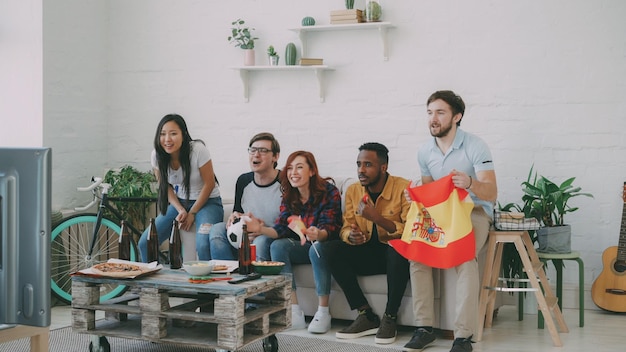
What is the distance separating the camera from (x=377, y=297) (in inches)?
166

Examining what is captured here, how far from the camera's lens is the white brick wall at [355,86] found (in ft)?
15.7

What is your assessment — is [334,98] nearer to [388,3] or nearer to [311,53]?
[311,53]

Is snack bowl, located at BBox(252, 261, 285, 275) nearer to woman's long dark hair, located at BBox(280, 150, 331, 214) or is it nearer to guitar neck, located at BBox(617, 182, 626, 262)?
woman's long dark hair, located at BBox(280, 150, 331, 214)

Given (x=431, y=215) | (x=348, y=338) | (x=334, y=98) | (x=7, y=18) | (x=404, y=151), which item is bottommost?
(x=348, y=338)

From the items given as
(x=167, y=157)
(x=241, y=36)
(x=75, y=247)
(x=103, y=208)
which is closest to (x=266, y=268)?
(x=167, y=157)

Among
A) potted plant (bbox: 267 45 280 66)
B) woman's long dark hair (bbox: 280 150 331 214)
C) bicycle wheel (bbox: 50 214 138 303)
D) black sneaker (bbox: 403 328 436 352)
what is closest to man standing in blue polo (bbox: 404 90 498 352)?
black sneaker (bbox: 403 328 436 352)

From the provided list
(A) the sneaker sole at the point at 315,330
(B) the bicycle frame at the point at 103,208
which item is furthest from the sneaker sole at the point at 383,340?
(B) the bicycle frame at the point at 103,208

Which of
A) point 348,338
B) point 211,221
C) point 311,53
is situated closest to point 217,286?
point 348,338

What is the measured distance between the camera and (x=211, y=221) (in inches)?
183

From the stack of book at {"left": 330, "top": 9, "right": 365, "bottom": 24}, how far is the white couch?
1.29 m

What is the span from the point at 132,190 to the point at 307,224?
157cm

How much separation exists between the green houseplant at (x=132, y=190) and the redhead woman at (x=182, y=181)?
611 millimetres

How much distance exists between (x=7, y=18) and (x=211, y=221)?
2.08m

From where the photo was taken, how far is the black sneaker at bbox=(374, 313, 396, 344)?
13.1ft
